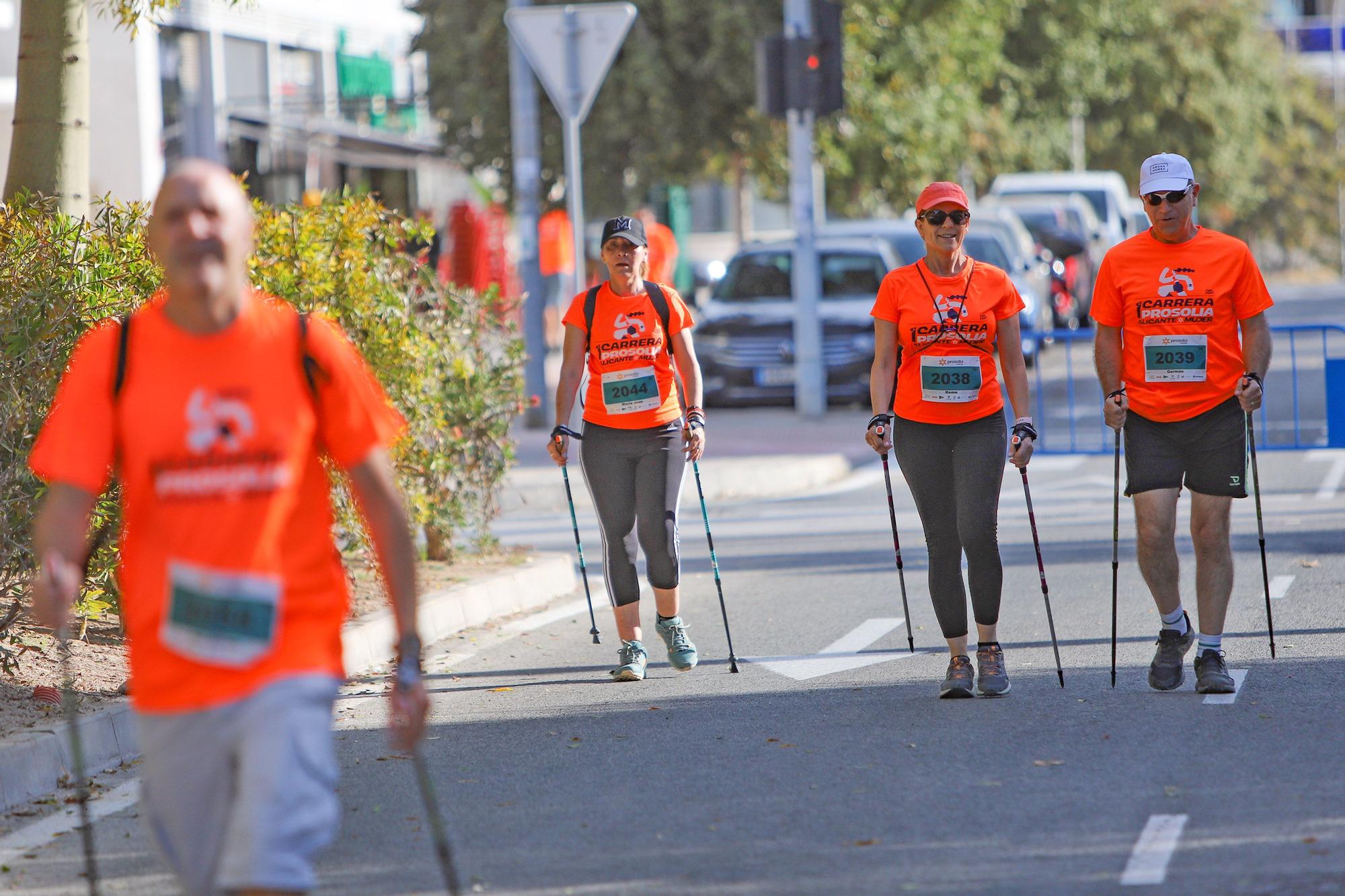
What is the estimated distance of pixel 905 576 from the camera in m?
10.4

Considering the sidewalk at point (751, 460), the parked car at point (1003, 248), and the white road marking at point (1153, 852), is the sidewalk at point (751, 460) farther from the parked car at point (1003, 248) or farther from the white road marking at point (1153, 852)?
the white road marking at point (1153, 852)

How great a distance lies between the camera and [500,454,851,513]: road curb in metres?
14.1

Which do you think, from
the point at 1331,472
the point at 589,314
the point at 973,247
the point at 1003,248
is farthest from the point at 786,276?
the point at 589,314

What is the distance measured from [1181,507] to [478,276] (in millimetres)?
18561

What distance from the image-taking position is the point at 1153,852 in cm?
508

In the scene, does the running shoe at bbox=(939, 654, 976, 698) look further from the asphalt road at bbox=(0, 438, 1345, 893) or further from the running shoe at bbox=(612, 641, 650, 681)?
the running shoe at bbox=(612, 641, 650, 681)

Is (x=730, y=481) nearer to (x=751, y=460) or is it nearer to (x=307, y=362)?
(x=751, y=460)

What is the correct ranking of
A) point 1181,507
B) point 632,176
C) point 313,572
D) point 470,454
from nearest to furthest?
point 313,572, point 470,454, point 1181,507, point 632,176

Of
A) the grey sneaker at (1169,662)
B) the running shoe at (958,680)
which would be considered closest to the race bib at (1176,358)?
the grey sneaker at (1169,662)

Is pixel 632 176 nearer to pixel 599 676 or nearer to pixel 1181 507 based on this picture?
pixel 1181 507

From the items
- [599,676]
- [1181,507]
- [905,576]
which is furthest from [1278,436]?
[599,676]

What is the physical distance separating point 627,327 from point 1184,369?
7.37 ft

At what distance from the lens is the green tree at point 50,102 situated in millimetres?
8625

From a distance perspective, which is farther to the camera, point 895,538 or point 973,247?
point 973,247
